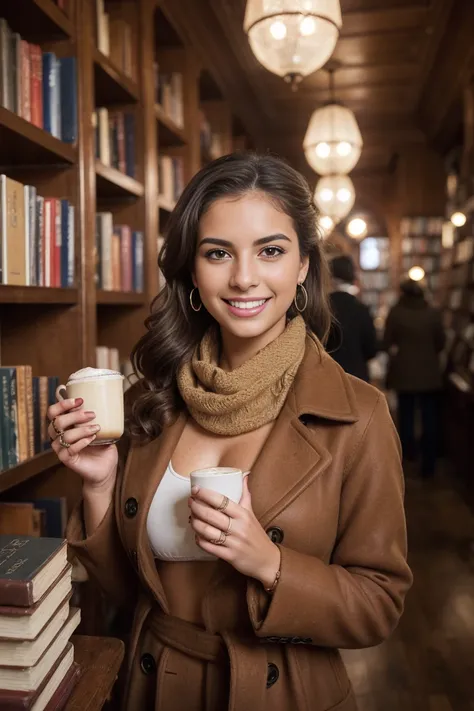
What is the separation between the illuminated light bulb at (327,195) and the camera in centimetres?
562

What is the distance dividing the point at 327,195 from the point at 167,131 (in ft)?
6.55

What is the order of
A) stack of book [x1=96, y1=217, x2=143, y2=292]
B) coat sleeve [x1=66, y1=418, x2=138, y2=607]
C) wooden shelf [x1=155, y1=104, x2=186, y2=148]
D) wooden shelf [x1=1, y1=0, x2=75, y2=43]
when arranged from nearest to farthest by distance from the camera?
coat sleeve [x1=66, y1=418, x2=138, y2=607] → wooden shelf [x1=1, y1=0, x2=75, y2=43] → stack of book [x1=96, y1=217, x2=143, y2=292] → wooden shelf [x1=155, y1=104, x2=186, y2=148]

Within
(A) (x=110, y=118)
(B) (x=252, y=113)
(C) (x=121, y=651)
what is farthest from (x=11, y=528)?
(B) (x=252, y=113)

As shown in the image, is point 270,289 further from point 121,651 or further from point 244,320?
point 121,651

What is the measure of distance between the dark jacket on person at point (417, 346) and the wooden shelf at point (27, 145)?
4.16 metres

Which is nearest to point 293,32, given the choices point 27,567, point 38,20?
point 38,20

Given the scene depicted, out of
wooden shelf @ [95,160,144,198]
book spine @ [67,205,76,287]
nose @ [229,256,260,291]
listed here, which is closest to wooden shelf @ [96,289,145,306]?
Result: book spine @ [67,205,76,287]

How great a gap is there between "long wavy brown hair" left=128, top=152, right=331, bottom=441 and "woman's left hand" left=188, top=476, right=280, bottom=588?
1.36ft

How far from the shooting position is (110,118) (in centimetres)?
319

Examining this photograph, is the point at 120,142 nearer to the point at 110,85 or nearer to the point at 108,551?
the point at 110,85

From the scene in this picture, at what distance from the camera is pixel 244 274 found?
1305 millimetres

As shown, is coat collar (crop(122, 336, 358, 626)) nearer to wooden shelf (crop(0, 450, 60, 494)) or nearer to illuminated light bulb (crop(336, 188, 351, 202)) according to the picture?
wooden shelf (crop(0, 450, 60, 494))

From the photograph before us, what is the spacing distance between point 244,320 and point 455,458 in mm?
5376

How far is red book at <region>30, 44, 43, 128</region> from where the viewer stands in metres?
2.21
